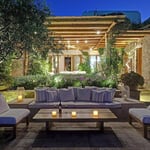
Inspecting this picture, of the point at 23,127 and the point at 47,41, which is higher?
the point at 47,41

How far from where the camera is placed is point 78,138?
19.8ft

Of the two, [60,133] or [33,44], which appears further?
[60,133]

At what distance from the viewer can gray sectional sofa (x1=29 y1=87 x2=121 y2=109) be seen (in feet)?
25.7

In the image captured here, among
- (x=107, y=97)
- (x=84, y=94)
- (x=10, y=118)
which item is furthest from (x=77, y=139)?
(x=84, y=94)

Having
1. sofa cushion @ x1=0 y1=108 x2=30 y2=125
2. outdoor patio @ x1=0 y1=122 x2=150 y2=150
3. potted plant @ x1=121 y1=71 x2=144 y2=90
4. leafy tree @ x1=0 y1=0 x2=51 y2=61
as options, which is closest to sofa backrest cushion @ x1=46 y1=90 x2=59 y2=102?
outdoor patio @ x1=0 y1=122 x2=150 y2=150

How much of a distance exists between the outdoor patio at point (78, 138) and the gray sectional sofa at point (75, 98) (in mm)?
596

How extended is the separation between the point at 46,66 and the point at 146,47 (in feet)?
19.0

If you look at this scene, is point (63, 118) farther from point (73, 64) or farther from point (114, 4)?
point (114, 4)

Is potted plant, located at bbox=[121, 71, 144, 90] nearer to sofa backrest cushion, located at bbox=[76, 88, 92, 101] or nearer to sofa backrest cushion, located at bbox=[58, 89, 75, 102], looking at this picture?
sofa backrest cushion, located at bbox=[76, 88, 92, 101]

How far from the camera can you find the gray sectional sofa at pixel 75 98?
782cm

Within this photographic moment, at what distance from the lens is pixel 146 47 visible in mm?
15922

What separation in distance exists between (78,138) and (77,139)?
88mm


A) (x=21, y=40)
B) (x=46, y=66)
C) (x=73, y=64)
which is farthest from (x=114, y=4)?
(x=21, y=40)

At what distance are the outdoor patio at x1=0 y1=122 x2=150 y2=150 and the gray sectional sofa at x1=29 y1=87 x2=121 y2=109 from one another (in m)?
0.60
